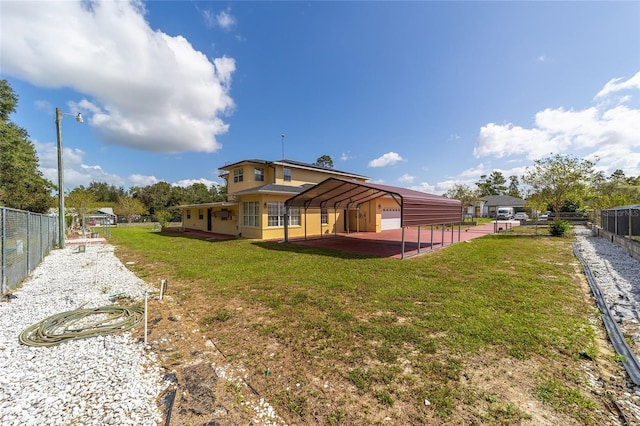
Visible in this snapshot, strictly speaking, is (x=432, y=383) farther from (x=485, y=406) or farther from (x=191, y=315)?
(x=191, y=315)

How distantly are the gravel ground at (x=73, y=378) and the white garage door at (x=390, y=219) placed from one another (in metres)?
20.0

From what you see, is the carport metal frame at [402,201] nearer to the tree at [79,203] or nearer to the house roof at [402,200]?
the house roof at [402,200]

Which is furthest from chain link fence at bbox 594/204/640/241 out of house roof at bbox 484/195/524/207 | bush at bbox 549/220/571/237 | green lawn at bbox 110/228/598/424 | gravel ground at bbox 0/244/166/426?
house roof at bbox 484/195/524/207

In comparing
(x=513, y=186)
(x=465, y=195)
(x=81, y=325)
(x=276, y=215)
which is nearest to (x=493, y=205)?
(x=465, y=195)

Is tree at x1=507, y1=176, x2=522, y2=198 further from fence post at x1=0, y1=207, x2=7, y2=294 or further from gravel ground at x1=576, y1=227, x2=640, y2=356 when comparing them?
fence post at x1=0, y1=207, x2=7, y2=294

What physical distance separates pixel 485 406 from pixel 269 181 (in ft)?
61.0

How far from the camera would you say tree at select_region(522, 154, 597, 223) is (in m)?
17.0

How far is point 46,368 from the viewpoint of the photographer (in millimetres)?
3070

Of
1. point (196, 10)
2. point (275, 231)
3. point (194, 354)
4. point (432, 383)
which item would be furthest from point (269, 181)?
point (432, 383)

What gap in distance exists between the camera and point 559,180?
1755 cm

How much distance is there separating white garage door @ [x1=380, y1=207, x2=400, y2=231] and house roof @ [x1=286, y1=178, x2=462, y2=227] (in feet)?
16.4

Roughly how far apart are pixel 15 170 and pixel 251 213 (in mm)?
20733

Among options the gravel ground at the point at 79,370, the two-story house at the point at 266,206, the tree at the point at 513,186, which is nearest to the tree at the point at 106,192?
the two-story house at the point at 266,206

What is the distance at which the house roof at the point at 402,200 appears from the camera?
10234 millimetres
